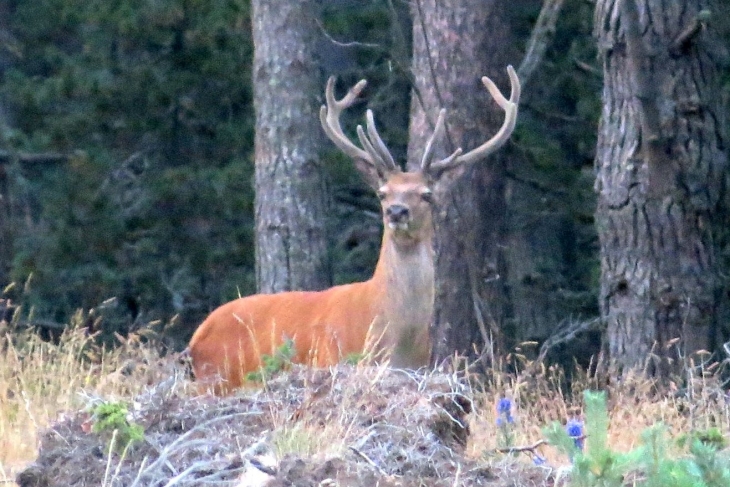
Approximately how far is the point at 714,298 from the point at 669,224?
22.1 inches

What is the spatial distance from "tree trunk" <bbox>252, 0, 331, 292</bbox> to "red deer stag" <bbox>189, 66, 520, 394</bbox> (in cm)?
176

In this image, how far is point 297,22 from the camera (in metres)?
10.5

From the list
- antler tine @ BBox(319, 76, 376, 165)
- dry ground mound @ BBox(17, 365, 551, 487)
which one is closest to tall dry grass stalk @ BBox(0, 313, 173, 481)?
dry ground mound @ BBox(17, 365, 551, 487)

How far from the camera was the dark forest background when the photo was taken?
555 inches

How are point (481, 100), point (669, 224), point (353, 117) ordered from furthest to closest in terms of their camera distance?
point (353, 117) < point (481, 100) < point (669, 224)

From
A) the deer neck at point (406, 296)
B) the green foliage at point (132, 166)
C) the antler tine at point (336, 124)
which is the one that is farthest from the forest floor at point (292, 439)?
the green foliage at point (132, 166)

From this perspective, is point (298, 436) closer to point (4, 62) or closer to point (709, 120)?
point (709, 120)

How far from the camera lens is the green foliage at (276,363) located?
22.0ft

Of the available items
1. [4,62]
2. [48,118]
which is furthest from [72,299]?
[4,62]

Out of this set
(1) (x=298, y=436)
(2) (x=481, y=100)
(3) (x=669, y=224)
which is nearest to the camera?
(1) (x=298, y=436)

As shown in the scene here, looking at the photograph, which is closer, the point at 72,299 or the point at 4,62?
the point at 72,299

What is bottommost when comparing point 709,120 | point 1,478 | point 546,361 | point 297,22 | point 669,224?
point 546,361

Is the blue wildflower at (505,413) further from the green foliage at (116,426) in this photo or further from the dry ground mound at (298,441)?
the green foliage at (116,426)

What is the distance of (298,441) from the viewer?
5.09 metres
